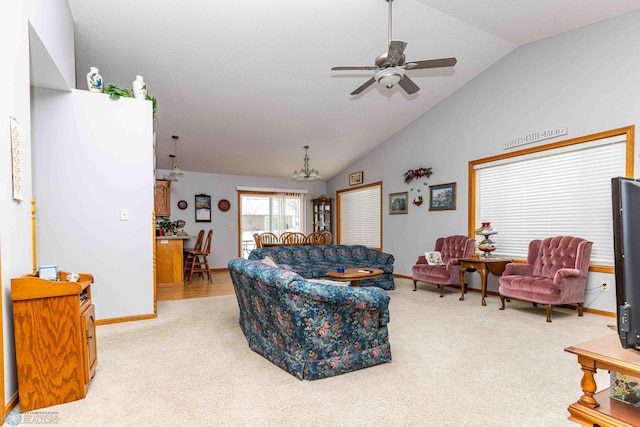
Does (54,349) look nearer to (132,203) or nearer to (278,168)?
(132,203)

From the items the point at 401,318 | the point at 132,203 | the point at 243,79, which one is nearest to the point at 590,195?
the point at 401,318

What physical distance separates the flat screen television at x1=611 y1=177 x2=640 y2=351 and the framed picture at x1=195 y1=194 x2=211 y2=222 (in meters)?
8.24

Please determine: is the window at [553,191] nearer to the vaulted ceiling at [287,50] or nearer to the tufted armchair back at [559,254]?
the tufted armchair back at [559,254]

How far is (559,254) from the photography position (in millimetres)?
4273

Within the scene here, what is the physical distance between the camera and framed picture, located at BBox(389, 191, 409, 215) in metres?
7.00

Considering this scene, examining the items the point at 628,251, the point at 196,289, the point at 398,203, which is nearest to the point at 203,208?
the point at 196,289

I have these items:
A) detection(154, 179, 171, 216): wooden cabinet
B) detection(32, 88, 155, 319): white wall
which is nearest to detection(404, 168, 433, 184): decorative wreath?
detection(32, 88, 155, 319): white wall

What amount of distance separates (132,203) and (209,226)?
4.74m

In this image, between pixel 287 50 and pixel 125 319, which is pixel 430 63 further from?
pixel 125 319

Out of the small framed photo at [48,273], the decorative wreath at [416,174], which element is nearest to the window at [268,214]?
the decorative wreath at [416,174]

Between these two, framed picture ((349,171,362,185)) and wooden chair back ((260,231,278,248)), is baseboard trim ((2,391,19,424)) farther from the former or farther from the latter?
framed picture ((349,171,362,185))

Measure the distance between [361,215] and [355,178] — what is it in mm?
923

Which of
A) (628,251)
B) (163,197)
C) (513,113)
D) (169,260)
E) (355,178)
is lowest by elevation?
(169,260)

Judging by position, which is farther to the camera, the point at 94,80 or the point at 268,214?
the point at 268,214
